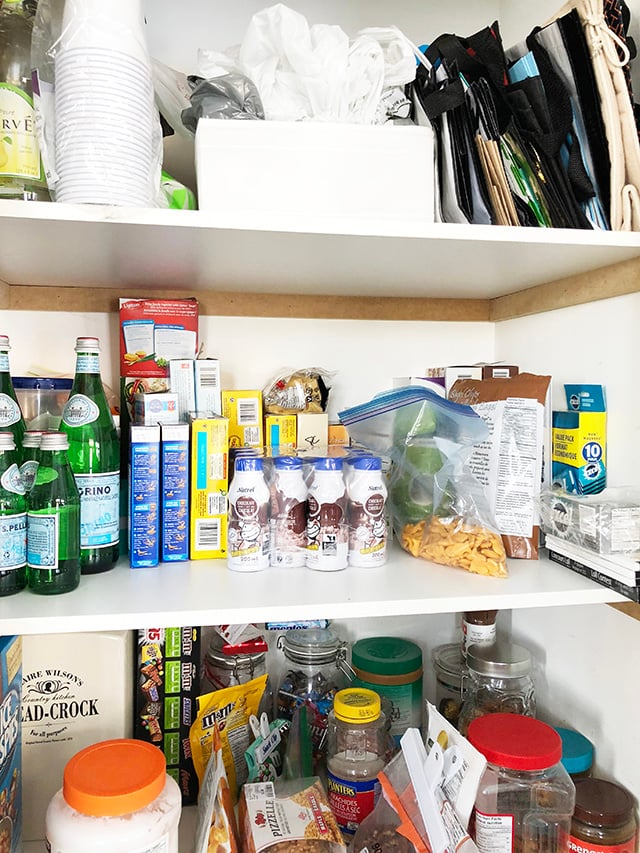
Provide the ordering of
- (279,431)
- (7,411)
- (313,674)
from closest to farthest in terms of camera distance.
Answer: (7,411)
(279,431)
(313,674)

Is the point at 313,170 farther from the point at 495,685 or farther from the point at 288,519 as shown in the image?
the point at 495,685

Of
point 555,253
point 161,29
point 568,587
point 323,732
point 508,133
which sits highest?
point 161,29

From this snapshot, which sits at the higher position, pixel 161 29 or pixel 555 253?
pixel 161 29

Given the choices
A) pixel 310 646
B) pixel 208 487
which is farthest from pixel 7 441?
pixel 310 646

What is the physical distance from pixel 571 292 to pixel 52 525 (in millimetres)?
809

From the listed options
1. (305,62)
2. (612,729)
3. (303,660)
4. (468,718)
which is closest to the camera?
(305,62)

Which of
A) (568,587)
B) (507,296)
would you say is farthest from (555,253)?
(568,587)

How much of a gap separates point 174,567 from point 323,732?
0.42 m

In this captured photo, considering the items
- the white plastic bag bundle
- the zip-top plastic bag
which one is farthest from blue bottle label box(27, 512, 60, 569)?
the white plastic bag bundle

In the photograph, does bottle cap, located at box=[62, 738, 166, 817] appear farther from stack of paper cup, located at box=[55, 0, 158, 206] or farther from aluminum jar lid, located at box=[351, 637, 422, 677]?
stack of paper cup, located at box=[55, 0, 158, 206]

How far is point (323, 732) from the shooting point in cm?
107

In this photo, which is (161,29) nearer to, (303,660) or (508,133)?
(508,133)

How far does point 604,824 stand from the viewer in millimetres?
830

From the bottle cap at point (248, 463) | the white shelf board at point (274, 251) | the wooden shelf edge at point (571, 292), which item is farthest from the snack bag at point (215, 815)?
the wooden shelf edge at point (571, 292)
